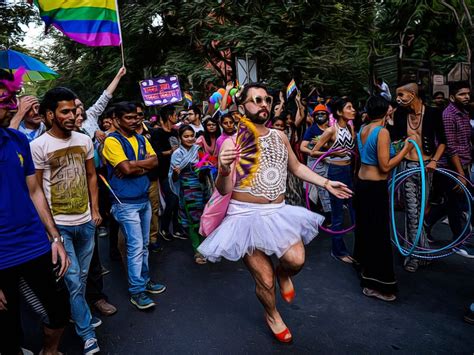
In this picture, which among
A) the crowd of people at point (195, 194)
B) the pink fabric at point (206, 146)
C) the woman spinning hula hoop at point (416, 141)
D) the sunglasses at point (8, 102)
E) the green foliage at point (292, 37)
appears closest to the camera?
the sunglasses at point (8, 102)

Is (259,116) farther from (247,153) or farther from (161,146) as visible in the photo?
(161,146)

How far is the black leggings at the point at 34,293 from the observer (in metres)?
2.33

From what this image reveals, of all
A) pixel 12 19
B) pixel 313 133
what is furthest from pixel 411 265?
pixel 12 19

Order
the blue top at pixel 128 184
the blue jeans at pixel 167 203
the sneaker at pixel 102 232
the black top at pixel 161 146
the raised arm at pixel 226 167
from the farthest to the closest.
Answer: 1. the sneaker at pixel 102 232
2. the blue jeans at pixel 167 203
3. the black top at pixel 161 146
4. the blue top at pixel 128 184
5. the raised arm at pixel 226 167

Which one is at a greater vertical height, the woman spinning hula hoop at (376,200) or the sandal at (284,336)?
the woman spinning hula hoop at (376,200)

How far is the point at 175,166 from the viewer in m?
5.15

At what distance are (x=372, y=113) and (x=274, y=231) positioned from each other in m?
1.72

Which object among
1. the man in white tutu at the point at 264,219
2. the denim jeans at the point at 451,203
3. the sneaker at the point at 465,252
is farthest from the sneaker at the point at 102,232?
the sneaker at the point at 465,252

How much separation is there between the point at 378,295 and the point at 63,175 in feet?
10.3

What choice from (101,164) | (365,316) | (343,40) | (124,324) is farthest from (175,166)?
(343,40)

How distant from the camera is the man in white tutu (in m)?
2.93

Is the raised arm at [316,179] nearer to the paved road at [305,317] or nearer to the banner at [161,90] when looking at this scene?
the paved road at [305,317]

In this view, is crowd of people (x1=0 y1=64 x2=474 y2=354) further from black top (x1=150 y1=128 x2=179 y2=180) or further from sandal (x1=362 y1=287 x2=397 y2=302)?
black top (x1=150 y1=128 x2=179 y2=180)

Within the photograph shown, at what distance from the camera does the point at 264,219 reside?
2984mm
